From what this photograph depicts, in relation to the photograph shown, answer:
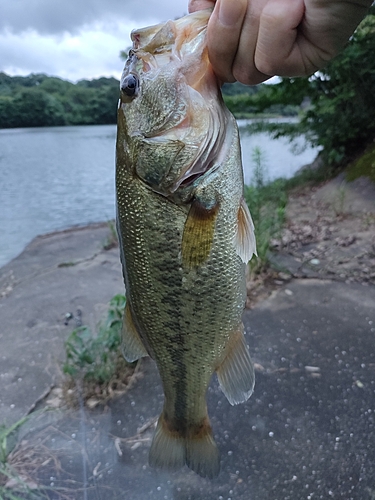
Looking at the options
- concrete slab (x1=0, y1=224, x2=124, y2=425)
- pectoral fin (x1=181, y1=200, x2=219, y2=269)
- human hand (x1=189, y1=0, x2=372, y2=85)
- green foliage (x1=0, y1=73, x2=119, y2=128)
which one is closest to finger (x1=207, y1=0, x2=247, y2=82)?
human hand (x1=189, y1=0, x2=372, y2=85)

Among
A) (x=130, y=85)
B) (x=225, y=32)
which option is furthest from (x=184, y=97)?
(x=225, y=32)

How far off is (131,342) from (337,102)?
8.76m

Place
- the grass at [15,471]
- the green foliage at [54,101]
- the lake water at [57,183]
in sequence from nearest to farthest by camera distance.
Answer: the grass at [15,471], the lake water at [57,183], the green foliage at [54,101]

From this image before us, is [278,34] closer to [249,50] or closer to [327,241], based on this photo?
[249,50]

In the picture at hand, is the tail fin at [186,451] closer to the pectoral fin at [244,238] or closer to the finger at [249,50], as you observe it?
the pectoral fin at [244,238]

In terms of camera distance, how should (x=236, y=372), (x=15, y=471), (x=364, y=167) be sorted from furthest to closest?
(x=364, y=167) → (x=15, y=471) → (x=236, y=372)

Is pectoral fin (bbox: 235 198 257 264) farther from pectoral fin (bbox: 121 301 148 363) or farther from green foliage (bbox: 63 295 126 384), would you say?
green foliage (bbox: 63 295 126 384)

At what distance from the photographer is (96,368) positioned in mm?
3734

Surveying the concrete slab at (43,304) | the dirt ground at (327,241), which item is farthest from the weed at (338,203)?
the concrete slab at (43,304)

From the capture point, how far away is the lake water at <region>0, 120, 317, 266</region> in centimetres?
1168

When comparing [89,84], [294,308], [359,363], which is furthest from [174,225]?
[89,84]

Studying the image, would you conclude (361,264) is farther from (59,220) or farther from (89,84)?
(89,84)

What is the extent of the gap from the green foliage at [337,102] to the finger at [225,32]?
26.0 ft

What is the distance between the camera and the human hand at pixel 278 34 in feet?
4.07
